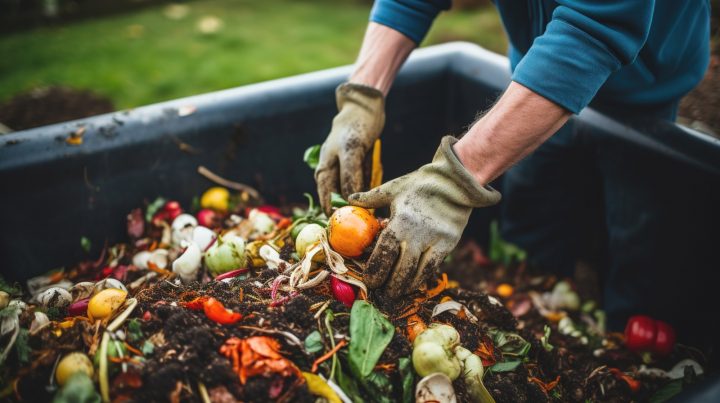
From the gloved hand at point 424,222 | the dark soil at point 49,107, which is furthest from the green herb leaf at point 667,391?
the dark soil at point 49,107

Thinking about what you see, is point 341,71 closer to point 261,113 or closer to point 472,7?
point 261,113

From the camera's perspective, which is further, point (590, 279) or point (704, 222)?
point (590, 279)

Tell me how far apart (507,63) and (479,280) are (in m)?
1.09

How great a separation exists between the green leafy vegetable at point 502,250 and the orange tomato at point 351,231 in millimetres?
1315

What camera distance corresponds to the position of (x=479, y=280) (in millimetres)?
2557

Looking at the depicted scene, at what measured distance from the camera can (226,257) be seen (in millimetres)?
1702

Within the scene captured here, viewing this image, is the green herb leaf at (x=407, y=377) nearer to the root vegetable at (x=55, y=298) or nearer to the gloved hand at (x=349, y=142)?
the gloved hand at (x=349, y=142)

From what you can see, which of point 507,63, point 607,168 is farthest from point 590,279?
point 507,63

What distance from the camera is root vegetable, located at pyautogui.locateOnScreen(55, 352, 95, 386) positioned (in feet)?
4.08

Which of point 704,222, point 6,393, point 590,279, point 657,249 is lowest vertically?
point 590,279

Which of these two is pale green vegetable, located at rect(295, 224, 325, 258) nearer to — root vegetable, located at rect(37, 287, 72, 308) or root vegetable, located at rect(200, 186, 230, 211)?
root vegetable, located at rect(200, 186, 230, 211)

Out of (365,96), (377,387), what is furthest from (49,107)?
(377,387)

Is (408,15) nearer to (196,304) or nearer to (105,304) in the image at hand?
(196,304)

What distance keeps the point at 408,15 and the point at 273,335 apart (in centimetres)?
135
